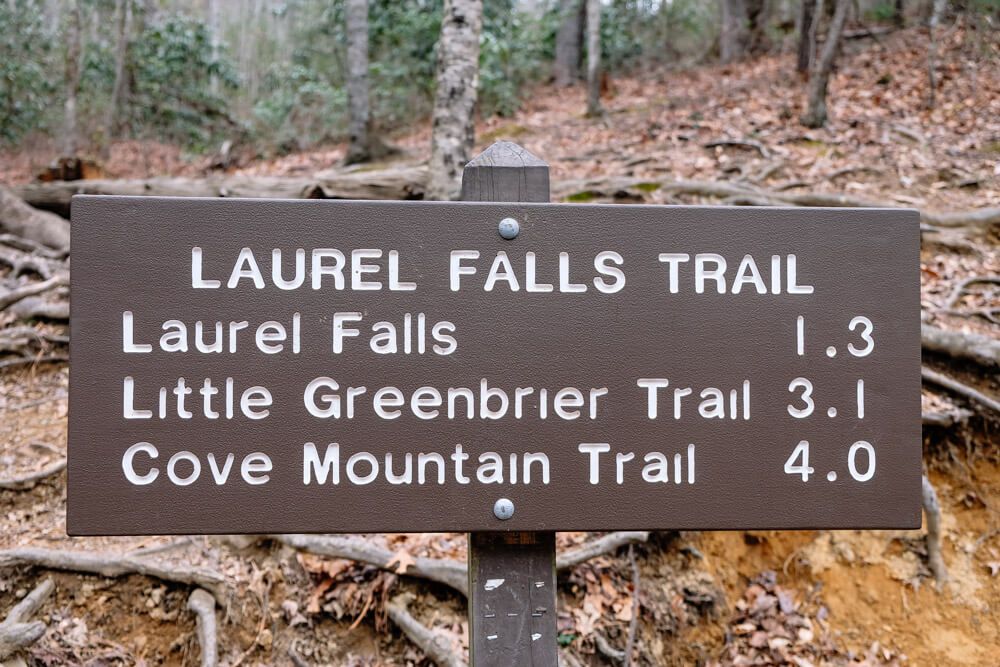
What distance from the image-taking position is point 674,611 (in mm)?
3516

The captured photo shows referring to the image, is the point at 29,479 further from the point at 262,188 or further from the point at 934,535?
the point at 934,535

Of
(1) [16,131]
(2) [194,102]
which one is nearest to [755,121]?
(2) [194,102]

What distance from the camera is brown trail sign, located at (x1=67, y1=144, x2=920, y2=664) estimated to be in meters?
1.58

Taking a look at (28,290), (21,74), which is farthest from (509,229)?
(21,74)

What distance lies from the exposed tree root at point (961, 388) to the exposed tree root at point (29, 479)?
15.9ft

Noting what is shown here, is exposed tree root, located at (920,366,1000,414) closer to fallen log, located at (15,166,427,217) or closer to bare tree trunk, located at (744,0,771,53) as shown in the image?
fallen log, located at (15,166,427,217)

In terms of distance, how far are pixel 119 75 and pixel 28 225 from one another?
894cm

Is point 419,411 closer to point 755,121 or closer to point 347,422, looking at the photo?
point 347,422

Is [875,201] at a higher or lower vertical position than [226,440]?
higher

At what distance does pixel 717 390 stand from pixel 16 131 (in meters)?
17.3

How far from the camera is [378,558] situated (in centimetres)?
327

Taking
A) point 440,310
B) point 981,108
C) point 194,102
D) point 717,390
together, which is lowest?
point 717,390

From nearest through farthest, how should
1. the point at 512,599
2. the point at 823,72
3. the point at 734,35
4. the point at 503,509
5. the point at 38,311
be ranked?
1. the point at 503,509
2. the point at 512,599
3. the point at 38,311
4. the point at 823,72
5. the point at 734,35

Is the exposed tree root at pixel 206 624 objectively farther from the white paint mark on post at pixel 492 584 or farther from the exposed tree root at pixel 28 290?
the exposed tree root at pixel 28 290
